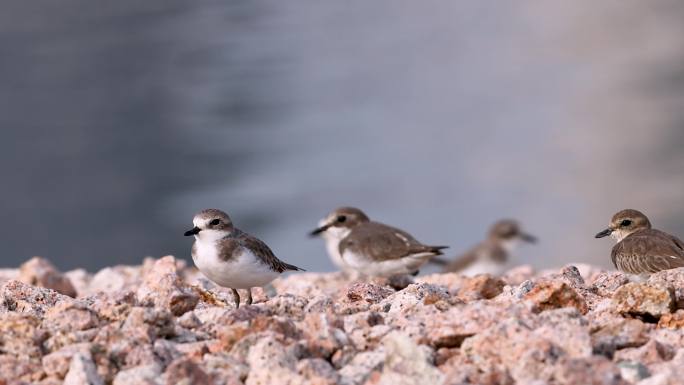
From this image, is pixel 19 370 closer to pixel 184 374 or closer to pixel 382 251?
pixel 184 374

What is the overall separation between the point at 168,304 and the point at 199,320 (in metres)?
0.44

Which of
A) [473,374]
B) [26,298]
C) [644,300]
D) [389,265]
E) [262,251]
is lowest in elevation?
[473,374]

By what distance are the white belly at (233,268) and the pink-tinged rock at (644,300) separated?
2.61 metres

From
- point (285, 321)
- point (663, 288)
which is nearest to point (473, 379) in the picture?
point (285, 321)

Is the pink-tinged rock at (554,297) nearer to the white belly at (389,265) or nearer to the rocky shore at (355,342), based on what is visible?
the rocky shore at (355,342)

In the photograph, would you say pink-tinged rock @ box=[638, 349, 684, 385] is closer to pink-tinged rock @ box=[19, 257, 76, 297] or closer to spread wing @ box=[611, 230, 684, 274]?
spread wing @ box=[611, 230, 684, 274]

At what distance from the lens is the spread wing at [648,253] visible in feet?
25.8

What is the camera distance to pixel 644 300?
585 centimetres

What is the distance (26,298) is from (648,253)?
405cm

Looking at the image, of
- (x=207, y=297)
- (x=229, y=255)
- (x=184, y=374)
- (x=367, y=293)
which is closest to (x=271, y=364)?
(x=184, y=374)

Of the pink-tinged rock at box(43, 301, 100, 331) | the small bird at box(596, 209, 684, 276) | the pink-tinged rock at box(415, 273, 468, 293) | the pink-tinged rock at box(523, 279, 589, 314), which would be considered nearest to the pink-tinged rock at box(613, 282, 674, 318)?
the pink-tinged rock at box(523, 279, 589, 314)

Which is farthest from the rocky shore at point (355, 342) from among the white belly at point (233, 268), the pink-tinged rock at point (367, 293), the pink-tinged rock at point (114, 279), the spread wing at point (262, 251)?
the pink-tinged rock at point (114, 279)

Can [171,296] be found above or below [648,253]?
A: below

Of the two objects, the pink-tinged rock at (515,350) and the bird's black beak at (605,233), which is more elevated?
the bird's black beak at (605,233)
